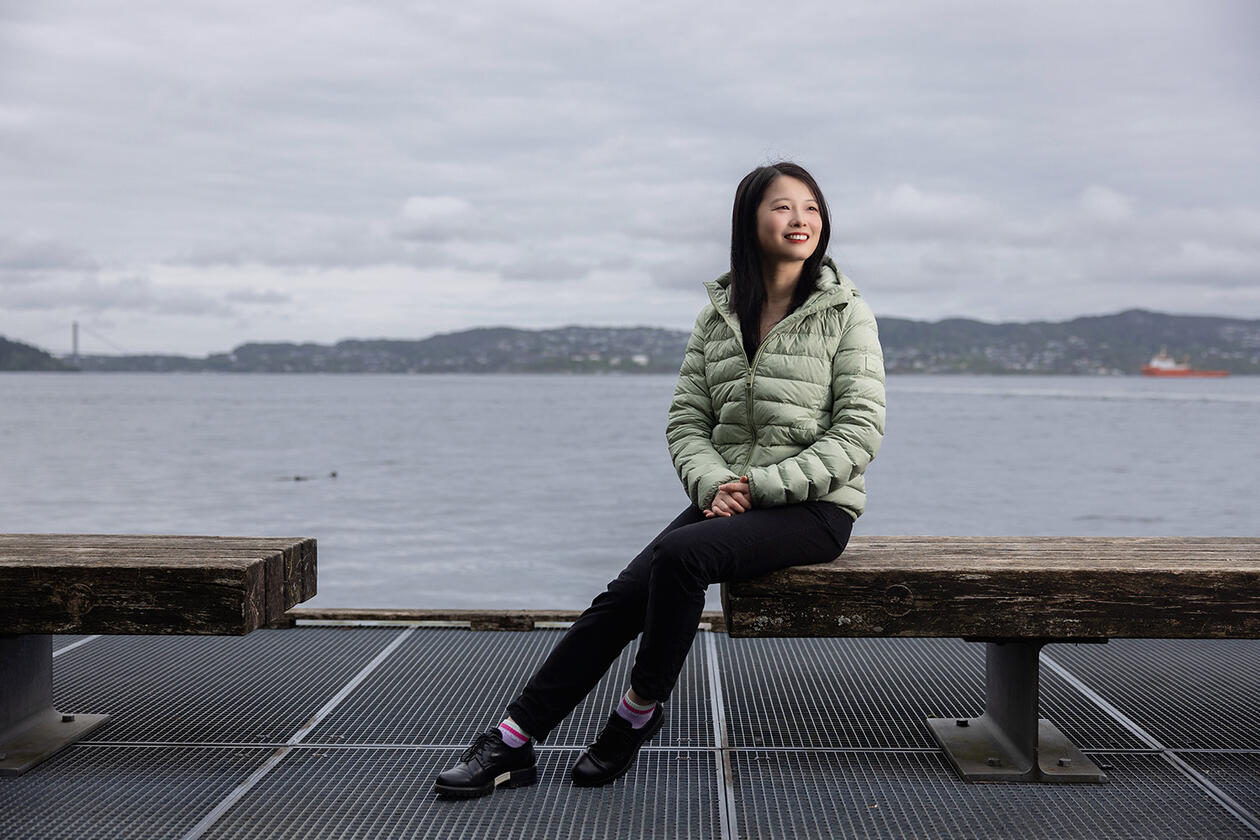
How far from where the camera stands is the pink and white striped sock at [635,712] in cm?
332

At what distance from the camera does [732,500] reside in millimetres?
3348

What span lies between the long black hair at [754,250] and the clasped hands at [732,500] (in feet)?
1.57

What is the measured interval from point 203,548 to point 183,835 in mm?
919

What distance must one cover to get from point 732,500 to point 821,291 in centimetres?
71

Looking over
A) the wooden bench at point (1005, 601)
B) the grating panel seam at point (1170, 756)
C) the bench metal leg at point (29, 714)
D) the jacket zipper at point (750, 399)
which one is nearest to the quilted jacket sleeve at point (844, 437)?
the jacket zipper at point (750, 399)

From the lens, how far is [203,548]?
3557 millimetres

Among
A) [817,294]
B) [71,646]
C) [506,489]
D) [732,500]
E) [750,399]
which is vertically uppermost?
[817,294]

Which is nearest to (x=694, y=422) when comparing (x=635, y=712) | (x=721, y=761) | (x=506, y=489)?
(x=635, y=712)

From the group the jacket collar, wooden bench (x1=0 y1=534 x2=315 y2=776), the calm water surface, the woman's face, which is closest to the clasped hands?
the jacket collar

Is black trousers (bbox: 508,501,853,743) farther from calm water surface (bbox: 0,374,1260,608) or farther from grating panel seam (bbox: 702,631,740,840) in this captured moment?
calm water surface (bbox: 0,374,1260,608)

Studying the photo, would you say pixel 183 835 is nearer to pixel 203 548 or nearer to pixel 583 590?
pixel 203 548

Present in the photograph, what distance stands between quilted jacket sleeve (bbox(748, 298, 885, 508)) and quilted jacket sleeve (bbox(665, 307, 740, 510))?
20cm

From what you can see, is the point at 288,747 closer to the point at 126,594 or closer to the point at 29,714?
the point at 126,594

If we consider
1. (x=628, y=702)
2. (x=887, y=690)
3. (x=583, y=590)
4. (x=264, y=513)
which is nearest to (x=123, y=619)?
(x=628, y=702)
